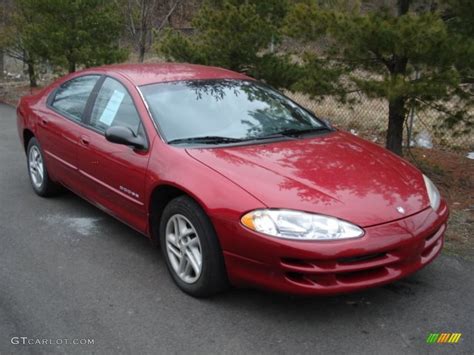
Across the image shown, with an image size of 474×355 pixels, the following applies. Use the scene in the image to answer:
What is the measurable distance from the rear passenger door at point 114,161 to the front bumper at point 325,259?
97 centimetres

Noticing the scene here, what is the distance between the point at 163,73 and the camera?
457 cm

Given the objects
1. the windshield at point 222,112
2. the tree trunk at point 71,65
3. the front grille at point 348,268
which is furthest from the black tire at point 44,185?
the tree trunk at point 71,65

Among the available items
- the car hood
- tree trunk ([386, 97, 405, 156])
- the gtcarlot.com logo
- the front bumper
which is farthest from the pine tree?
the gtcarlot.com logo

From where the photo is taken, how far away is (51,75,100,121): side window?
4.83 meters

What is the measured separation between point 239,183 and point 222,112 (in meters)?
1.07

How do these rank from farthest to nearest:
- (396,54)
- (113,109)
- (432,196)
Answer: (396,54) < (113,109) < (432,196)

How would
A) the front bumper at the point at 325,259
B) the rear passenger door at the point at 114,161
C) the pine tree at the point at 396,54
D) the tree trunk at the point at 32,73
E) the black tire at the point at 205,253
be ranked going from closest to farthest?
the front bumper at the point at 325,259, the black tire at the point at 205,253, the rear passenger door at the point at 114,161, the pine tree at the point at 396,54, the tree trunk at the point at 32,73

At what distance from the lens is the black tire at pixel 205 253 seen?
326cm

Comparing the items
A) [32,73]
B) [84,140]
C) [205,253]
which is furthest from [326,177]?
[32,73]

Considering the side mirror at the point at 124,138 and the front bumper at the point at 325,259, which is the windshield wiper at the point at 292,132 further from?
the front bumper at the point at 325,259

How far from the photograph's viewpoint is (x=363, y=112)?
9555mm

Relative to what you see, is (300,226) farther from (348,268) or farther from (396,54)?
(396,54)

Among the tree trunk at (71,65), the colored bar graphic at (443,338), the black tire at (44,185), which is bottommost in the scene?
the tree trunk at (71,65)

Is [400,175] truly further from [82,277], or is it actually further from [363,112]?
[363,112]
